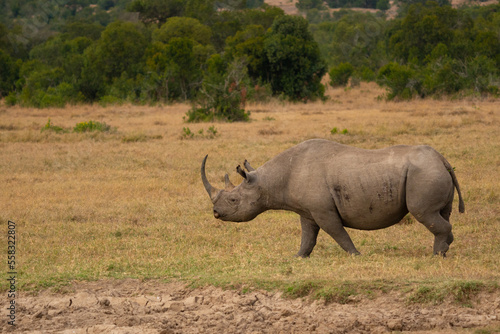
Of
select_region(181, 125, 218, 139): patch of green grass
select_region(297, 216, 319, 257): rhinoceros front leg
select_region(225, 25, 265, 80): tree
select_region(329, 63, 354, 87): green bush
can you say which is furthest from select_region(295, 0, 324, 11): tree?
select_region(297, 216, 319, 257): rhinoceros front leg

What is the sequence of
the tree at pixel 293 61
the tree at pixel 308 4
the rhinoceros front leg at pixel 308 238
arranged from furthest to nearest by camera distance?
the tree at pixel 308 4
the tree at pixel 293 61
the rhinoceros front leg at pixel 308 238

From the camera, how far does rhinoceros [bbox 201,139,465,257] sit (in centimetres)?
699

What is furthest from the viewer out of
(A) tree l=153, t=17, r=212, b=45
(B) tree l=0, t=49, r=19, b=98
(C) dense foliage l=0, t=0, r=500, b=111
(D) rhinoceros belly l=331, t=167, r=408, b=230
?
(A) tree l=153, t=17, r=212, b=45

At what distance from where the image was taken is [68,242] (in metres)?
8.82

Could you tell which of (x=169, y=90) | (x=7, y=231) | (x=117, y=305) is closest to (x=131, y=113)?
(x=169, y=90)

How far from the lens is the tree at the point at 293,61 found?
29328mm

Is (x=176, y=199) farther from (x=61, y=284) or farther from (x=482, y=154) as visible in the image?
(x=482, y=154)

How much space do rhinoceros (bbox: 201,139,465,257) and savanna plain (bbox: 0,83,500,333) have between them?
0.40 metres

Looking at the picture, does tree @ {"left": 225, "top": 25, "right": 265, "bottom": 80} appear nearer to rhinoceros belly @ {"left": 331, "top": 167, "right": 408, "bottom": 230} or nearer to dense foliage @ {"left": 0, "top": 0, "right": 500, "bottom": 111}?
dense foliage @ {"left": 0, "top": 0, "right": 500, "bottom": 111}

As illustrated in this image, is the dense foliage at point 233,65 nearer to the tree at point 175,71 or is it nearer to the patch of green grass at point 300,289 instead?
the tree at point 175,71

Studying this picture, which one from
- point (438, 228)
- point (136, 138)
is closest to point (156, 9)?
point (136, 138)

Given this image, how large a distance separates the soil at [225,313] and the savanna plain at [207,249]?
0.05 ft

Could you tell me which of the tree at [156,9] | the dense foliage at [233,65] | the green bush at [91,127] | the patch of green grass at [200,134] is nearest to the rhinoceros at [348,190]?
the patch of green grass at [200,134]

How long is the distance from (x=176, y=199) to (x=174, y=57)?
1914cm
